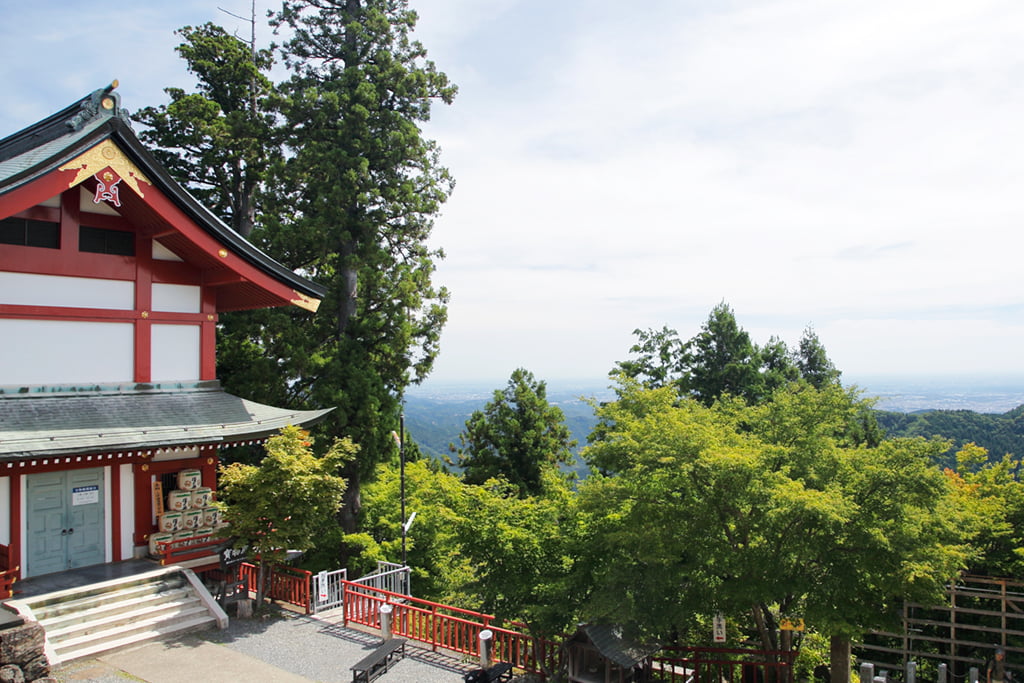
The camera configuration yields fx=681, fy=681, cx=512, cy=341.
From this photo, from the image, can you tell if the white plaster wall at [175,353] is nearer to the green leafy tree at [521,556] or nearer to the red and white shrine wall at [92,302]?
the red and white shrine wall at [92,302]

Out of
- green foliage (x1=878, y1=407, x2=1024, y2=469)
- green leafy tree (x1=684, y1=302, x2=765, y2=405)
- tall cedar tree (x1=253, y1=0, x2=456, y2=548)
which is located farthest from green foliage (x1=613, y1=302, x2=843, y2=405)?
green foliage (x1=878, y1=407, x2=1024, y2=469)

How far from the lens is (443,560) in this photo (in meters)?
19.6

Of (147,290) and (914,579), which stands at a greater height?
(147,290)

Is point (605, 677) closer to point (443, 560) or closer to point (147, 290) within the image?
point (443, 560)

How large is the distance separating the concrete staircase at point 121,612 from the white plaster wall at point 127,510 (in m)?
1.57

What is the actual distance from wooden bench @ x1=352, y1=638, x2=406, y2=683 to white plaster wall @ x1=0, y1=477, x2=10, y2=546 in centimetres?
758

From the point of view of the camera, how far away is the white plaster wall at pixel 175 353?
648 inches

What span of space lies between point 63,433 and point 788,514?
1323cm

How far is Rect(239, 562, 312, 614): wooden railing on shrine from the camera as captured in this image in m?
15.0

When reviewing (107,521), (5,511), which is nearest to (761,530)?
(107,521)

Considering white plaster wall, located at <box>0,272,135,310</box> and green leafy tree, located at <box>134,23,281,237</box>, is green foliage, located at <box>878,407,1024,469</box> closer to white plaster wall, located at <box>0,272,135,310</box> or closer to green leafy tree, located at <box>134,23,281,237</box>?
green leafy tree, located at <box>134,23,281,237</box>

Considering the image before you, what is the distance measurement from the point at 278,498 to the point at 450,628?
437cm

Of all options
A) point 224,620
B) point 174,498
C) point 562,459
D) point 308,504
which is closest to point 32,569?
point 174,498

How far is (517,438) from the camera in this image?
90.9 feet
